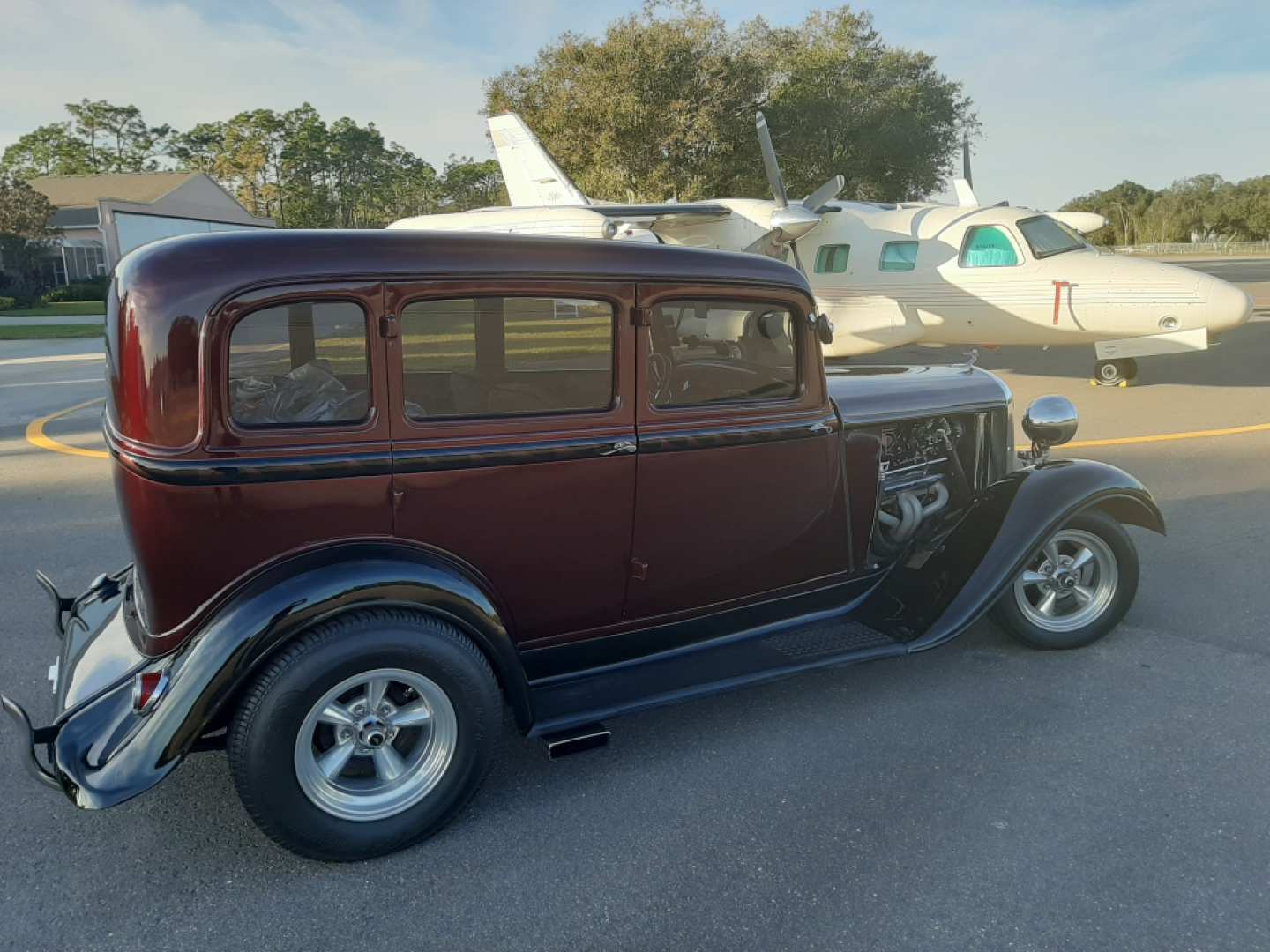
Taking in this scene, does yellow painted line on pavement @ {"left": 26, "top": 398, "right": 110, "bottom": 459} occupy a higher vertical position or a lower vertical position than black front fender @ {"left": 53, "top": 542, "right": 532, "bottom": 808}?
lower

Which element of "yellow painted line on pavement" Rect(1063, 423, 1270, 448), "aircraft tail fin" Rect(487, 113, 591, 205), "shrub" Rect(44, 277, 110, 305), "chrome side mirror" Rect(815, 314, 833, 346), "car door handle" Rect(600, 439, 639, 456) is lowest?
"yellow painted line on pavement" Rect(1063, 423, 1270, 448)

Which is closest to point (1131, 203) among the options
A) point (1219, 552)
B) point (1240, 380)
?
point (1240, 380)

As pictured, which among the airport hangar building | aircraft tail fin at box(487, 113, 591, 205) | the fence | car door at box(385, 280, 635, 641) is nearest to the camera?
car door at box(385, 280, 635, 641)

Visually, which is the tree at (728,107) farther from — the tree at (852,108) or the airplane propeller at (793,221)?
the airplane propeller at (793,221)

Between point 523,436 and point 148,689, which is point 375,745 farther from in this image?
point 523,436

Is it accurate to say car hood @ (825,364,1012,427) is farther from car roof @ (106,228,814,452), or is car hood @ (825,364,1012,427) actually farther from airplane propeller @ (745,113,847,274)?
airplane propeller @ (745,113,847,274)

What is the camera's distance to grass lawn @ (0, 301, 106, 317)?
31.6m

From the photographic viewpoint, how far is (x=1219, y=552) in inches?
217

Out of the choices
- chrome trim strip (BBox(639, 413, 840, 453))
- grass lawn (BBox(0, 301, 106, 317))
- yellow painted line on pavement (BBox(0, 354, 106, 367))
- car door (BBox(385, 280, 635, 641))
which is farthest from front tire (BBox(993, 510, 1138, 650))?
grass lawn (BBox(0, 301, 106, 317))

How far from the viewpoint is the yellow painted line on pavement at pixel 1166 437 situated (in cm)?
854

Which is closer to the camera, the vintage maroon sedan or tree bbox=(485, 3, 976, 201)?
the vintage maroon sedan

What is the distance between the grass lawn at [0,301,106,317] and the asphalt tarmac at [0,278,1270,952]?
110 ft

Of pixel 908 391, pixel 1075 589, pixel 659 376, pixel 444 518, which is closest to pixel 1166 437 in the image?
pixel 1075 589

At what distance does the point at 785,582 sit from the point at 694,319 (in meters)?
1.20
